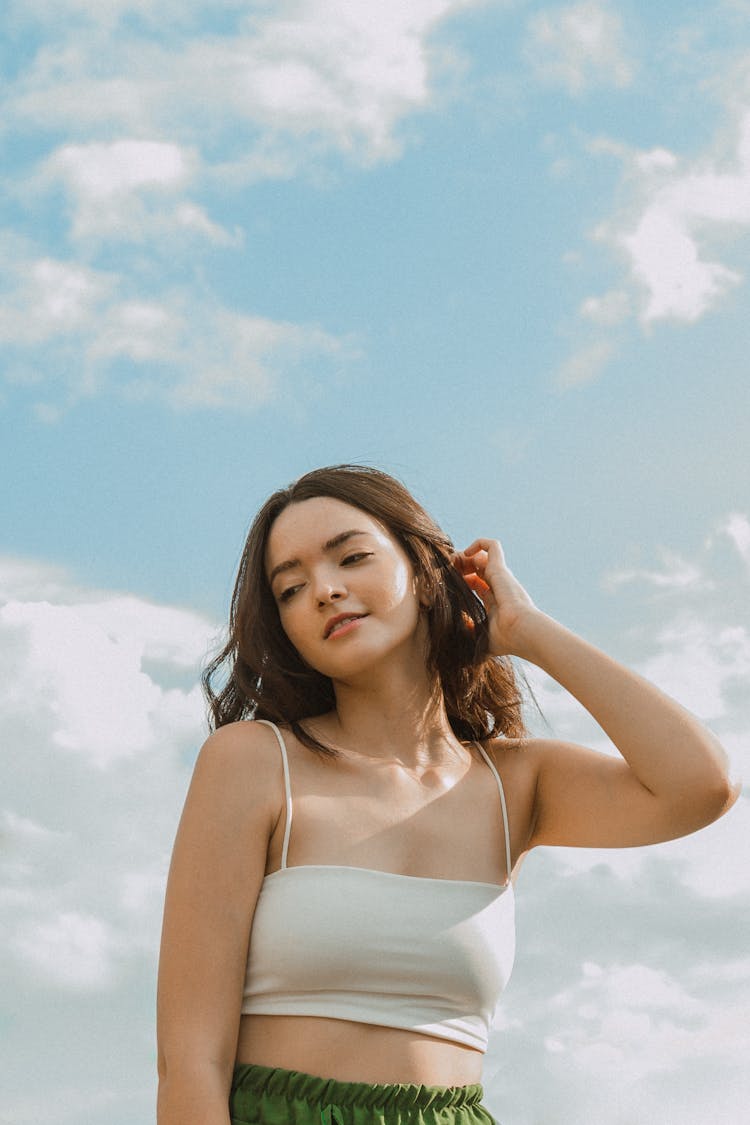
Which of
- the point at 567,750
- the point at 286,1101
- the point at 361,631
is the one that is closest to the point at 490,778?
the point at 567,750

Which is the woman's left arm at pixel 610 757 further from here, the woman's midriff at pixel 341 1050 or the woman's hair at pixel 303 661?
the woman's midriff at pixel 341 1050

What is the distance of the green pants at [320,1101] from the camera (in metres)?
2.96

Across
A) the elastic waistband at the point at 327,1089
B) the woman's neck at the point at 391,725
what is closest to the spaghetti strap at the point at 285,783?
the woman's neck at the point at 391,725

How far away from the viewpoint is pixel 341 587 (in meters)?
3.48

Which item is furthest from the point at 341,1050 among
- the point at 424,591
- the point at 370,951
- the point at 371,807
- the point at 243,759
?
the point at 424,591

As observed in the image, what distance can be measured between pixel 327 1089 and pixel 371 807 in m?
0.69

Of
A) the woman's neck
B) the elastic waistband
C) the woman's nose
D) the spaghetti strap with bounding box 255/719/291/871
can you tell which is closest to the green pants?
the elastic waistband

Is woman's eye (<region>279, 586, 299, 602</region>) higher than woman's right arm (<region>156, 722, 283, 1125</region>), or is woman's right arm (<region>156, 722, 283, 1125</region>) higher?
woman's eye (<region>279, 586, 299, 602</region>)

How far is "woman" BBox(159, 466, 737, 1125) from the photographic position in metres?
3.04

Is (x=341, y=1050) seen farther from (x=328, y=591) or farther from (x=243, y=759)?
(x=328, y=591)

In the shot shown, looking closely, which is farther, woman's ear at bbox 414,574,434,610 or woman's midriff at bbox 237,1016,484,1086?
woman's ear at bbox 414,574,434,610

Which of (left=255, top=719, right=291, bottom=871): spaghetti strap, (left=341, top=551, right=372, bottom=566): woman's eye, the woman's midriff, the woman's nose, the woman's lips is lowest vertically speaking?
the woman's midriff

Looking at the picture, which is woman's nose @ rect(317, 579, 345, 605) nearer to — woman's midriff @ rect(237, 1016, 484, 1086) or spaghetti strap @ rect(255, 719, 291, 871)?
spaghetti strap @ rect(255, 719, 291, 871)

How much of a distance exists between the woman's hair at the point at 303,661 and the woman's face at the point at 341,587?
55 millimetres
